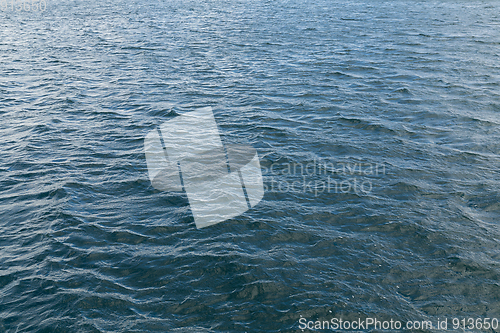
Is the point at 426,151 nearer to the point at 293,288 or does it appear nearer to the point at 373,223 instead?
the point at 373,223

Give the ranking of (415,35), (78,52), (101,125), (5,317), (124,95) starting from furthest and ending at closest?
(415,35)
(78,52)
(124,95)
(101,125)
(5,317)

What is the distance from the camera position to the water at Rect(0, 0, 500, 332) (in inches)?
354

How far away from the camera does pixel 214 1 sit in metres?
62.3

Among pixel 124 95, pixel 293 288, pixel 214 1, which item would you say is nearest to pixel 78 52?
pixel 124 95

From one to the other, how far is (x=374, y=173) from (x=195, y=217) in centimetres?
646
